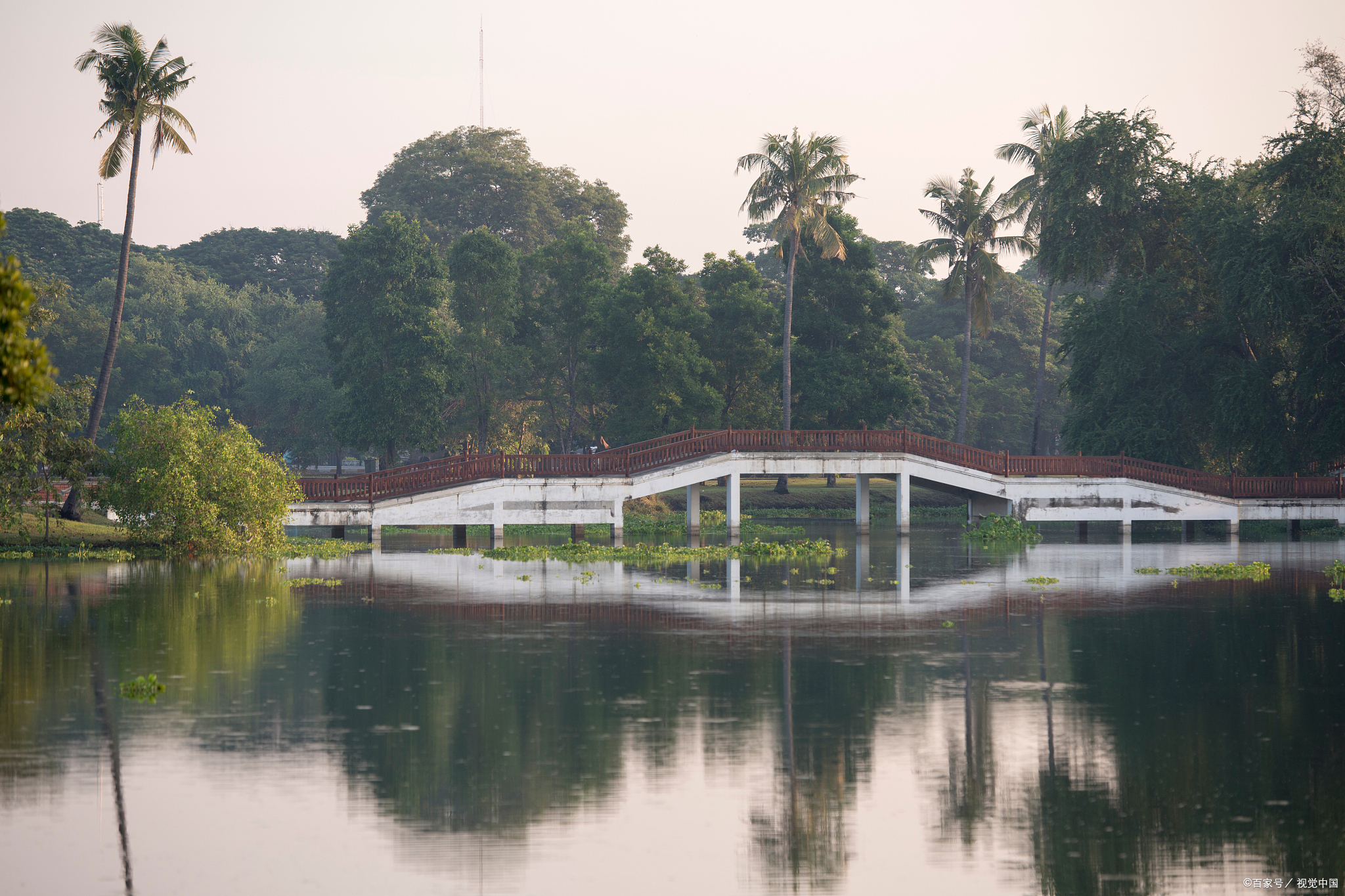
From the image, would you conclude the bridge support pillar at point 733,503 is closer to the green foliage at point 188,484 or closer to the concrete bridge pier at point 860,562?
the concrete bridge pier at point 860,562

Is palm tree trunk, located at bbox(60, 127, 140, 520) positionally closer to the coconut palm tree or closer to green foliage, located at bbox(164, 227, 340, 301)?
the coconut palm tree

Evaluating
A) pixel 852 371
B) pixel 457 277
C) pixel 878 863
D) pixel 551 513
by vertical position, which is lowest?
pixel 878 863

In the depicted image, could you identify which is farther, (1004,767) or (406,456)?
(406,456)

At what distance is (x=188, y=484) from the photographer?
108ft

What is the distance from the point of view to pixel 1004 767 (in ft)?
38.3

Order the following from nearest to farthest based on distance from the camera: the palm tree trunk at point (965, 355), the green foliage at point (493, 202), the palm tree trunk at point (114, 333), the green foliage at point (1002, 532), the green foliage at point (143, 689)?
1. the green foliage at point (143, 689)
2. the palm tree trunk at point (114, 333)
3. the green foliage at point (1002, 532)
4. the palm tree trunk at point (965, 355)
5. the green foliage at point (493, 202)

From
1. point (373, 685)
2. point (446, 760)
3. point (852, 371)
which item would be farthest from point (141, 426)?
point (852, 371)

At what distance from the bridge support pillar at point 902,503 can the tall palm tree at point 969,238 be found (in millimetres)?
15561

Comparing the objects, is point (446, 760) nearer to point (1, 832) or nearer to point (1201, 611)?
point (1, 832)

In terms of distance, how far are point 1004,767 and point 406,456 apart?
264 feet

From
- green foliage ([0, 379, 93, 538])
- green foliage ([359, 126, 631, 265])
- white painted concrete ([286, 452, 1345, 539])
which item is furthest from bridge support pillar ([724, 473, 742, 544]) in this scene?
green foliage ([359, 126, 631, 265])

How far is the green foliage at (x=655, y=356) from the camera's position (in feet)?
185

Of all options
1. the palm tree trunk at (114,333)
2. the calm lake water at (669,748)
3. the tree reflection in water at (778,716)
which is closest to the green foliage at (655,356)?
the palm tree trunk at (114,333)

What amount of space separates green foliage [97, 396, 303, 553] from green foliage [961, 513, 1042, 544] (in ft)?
77.2
